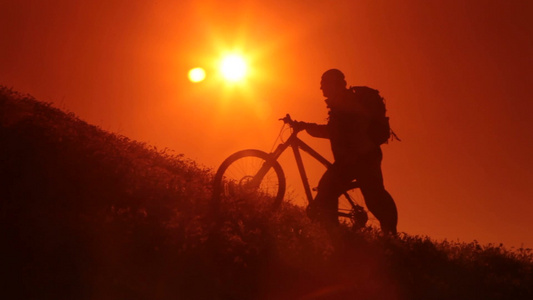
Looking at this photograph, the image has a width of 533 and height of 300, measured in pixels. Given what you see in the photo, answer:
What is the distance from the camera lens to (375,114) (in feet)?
28.2

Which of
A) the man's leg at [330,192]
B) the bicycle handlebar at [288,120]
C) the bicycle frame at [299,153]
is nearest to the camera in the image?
the man's leg at [330,192]

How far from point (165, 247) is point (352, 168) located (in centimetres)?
375

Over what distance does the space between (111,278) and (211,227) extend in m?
1.77

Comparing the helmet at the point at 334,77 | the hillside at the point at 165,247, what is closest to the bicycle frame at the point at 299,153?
the hillside at the point at 165,247

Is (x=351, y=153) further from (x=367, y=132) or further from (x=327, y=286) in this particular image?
(x=327, y=286)

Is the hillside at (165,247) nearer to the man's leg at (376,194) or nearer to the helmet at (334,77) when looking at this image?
the man's leg at (376,194)

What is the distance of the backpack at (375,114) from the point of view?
860cm

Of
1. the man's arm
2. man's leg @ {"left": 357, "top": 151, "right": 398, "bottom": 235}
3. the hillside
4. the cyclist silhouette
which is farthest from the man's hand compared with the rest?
the hillside

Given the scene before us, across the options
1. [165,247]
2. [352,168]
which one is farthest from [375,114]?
[165,247]

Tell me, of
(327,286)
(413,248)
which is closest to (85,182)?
(327,286)

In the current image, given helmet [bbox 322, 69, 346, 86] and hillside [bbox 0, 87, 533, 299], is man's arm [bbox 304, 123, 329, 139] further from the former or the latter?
hillside [bbox 0, 87, 533, 299]

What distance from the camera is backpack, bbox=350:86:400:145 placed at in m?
8.60

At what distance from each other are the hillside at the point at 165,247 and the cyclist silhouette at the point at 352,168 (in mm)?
387

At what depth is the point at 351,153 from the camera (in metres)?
8.55
